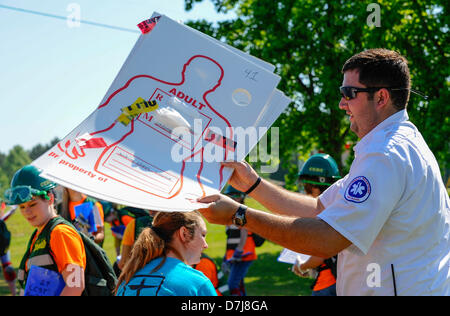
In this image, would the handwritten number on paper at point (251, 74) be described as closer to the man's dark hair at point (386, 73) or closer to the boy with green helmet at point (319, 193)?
the man's dark hair at point (386, 73)

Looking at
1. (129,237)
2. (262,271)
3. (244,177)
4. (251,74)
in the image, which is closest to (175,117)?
(251,74)

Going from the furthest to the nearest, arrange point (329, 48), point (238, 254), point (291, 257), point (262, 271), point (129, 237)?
Result: point (262, 271) < point (329, 48) < point (238, 254) < point (129, 237) < point (291, 257)

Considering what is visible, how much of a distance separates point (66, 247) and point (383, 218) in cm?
211

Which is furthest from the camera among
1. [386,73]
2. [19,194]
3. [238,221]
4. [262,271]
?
[262,271]

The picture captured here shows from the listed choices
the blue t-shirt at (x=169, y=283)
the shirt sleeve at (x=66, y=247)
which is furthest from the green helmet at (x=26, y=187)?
the blue t-shirt at (x=169, y=283)

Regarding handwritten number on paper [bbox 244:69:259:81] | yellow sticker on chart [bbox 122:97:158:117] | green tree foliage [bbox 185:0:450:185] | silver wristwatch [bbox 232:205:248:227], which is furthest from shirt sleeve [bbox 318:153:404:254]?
green tree foliage [bbox 185:0:450:185]

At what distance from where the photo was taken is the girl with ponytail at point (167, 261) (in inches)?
95.9

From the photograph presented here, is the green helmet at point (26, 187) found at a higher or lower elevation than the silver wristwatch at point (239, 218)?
lower

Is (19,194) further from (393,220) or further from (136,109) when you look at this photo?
(393,220)

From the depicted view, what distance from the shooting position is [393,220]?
220cm

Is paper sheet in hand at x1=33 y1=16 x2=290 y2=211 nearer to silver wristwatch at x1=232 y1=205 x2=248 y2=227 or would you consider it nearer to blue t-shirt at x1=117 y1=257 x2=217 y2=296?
silver wristwatch at x1=232 y1=205 x2=248 y2=227

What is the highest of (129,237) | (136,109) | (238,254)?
(136,109)

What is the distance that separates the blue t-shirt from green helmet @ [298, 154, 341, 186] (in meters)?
2.34

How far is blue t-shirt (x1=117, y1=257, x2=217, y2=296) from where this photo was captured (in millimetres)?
2410
